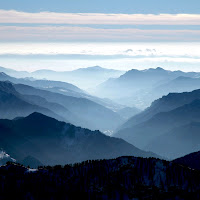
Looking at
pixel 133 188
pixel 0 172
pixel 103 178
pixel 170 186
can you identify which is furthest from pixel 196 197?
pixel 0 172

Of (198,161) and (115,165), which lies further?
(198,161)

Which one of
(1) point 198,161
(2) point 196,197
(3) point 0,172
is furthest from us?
(1) point 198,161

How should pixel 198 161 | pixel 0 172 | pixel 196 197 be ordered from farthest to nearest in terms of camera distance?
1. pixel 198 161
2. pixel 0 172
3. pixel 196 197

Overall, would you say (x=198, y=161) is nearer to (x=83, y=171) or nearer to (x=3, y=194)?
(x=83, y=171)

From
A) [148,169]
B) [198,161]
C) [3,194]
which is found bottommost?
[3,194]

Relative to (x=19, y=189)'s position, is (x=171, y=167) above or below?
above

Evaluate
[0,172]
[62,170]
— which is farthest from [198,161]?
[0,172]
